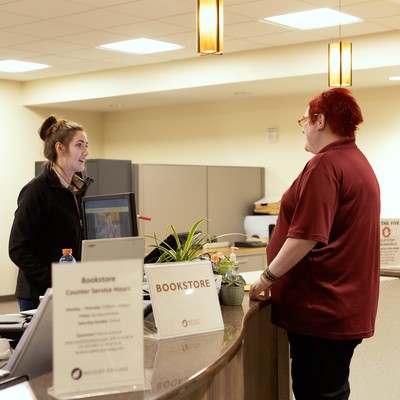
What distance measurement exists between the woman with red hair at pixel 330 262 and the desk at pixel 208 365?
213 mm

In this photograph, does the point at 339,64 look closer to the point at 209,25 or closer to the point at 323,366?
the point at 209,25

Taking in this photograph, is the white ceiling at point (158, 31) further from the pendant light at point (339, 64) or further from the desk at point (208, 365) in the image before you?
the desk at point (208, 365)

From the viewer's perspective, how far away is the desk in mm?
1731

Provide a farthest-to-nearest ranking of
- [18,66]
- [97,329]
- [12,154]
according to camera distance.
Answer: [12,154], [18,66], [97,329]

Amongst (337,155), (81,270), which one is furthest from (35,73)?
(81,270)

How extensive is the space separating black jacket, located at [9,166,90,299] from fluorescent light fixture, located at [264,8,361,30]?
9.85ft

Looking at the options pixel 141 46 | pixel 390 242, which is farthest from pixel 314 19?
pixel 390 242

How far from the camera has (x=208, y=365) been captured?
194cm

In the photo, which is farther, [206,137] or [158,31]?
[206,137]

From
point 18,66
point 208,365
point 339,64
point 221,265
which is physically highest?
point 18,66

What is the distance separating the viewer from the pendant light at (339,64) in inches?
198

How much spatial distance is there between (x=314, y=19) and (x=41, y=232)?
3.46m

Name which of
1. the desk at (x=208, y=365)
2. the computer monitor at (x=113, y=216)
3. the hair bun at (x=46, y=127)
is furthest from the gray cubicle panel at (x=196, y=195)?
the desk at (x=208, y=365)

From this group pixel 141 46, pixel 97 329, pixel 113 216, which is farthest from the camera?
pixel 141 46
